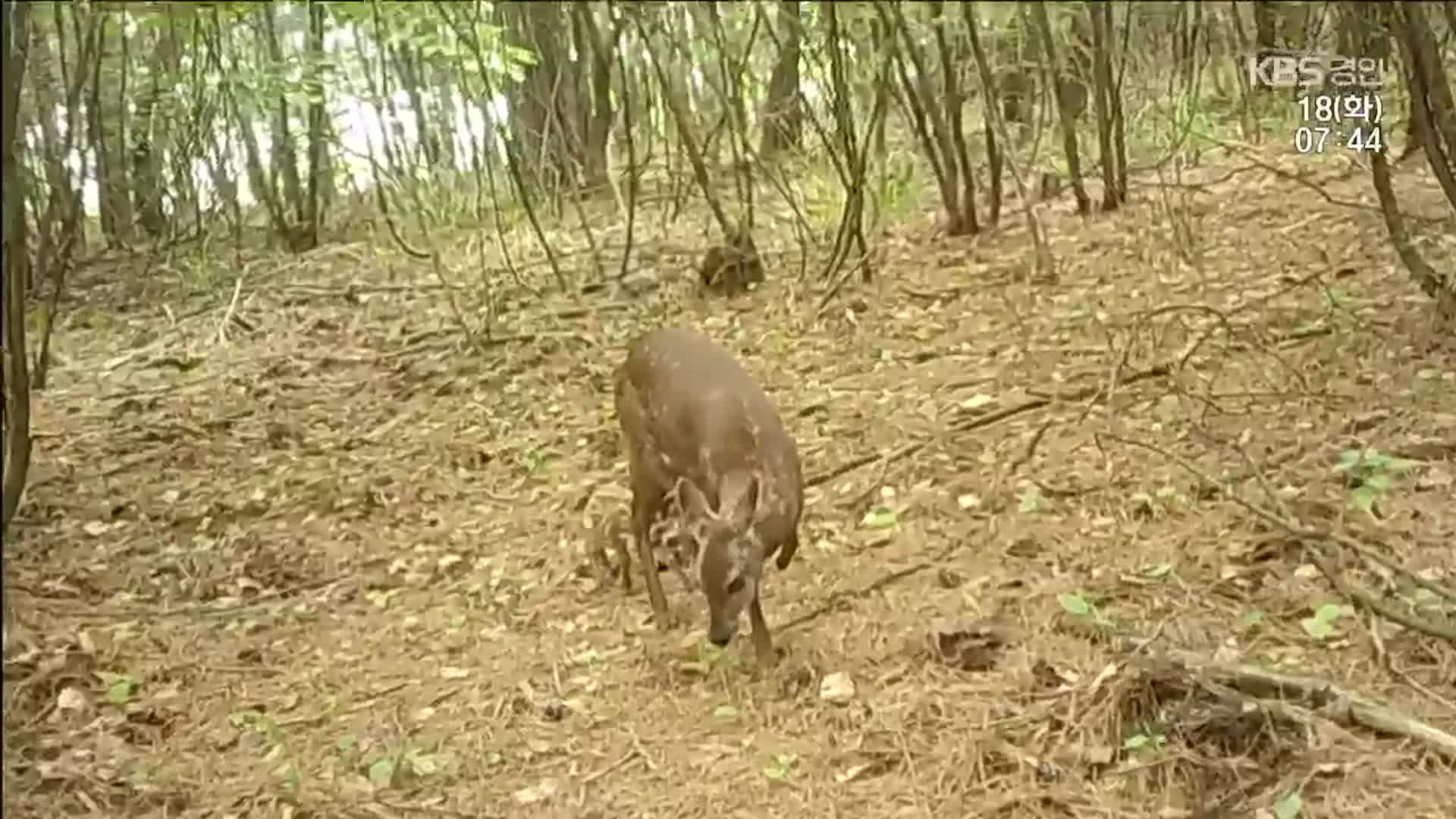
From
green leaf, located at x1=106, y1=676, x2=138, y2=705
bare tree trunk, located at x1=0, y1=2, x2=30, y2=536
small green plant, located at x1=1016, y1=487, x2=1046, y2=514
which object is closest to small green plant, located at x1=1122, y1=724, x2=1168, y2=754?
small green plant, located at x1=1016, y1=487, x2=1046, y2=514

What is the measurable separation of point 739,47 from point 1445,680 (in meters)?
2.15

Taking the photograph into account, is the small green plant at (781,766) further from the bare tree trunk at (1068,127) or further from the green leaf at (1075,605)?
the bare tree trunk at (1068,127)

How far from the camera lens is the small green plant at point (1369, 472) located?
455 cm

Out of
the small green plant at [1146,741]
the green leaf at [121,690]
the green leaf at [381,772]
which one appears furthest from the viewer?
the green leaf at [121,690]

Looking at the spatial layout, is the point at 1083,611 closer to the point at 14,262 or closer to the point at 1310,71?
the point at 1310,71

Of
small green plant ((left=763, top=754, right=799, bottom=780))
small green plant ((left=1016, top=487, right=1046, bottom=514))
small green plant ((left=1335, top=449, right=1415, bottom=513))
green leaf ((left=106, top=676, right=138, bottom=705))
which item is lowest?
small green plant ((left=763, top=754, right=799, bottom=780))

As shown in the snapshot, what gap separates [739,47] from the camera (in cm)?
405

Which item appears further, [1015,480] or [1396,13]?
[1015,480]

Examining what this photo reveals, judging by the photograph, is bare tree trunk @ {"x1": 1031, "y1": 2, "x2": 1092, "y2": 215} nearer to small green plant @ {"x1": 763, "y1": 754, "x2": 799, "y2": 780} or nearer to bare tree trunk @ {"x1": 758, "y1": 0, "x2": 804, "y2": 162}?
bare tree trunk @ {"x1": 758, "y1": 0, "x2": 804, "y2": 162}

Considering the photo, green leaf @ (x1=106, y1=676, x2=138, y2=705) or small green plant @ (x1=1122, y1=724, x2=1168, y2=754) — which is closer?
small green plant @ (x1=1122, y1=724, x2=1168, y2=754)

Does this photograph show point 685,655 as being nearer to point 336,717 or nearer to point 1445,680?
point 336,717

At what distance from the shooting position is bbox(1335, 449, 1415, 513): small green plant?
14.9ft

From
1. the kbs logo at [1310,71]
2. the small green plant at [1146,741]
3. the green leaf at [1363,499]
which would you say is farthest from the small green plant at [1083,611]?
the kbs logo at [1310,71]

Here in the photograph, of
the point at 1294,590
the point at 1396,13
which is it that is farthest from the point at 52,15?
the point at 1294,590
